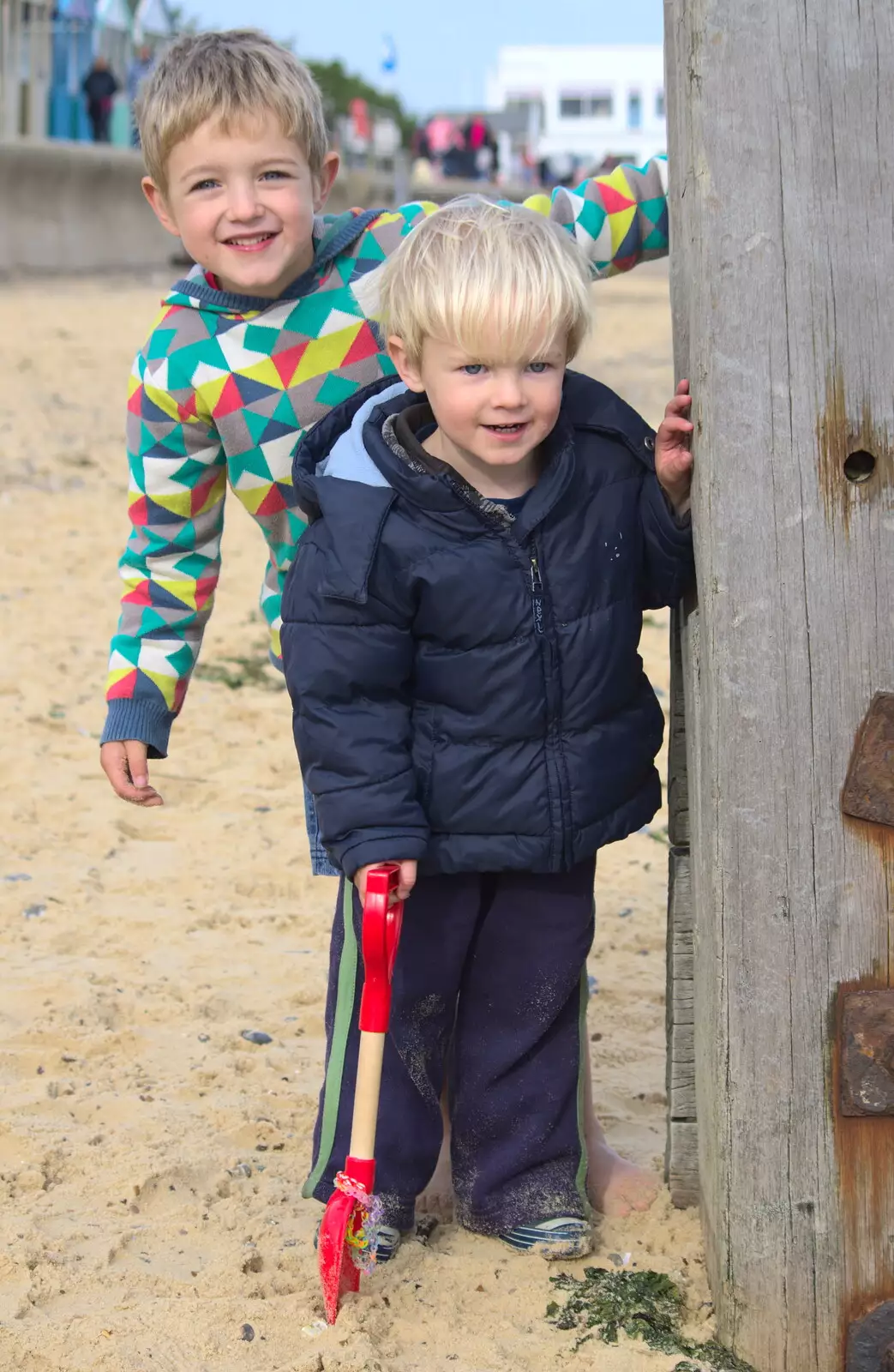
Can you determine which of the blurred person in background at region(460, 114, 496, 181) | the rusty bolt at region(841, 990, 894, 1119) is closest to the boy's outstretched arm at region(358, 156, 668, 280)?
the rusty bolt at region(841, 990, 894, 1119)

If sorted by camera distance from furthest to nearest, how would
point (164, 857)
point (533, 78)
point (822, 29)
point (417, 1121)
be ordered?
point (533, 78) → point (164, 857) → point (417, 1121) → point (822, 29)

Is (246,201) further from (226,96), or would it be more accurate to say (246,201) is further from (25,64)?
(25,64)

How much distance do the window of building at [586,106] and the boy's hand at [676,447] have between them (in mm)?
103191

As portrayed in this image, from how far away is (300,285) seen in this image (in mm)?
2926

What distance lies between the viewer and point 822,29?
2.17m

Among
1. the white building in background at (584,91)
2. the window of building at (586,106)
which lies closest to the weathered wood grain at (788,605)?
the white building in background at (584,91)

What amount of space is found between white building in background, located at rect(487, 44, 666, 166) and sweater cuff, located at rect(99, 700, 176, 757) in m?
96.5

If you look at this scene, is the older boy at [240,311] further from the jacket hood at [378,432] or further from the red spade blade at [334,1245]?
the red spade blade at [334,1245]

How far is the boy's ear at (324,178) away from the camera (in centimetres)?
299

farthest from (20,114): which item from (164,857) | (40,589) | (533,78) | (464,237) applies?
(533,78)

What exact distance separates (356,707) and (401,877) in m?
0.26

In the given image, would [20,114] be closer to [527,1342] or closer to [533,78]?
[527,1342]

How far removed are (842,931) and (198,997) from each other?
6.55 feet

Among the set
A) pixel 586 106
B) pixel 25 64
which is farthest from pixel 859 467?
pixel 586 106
